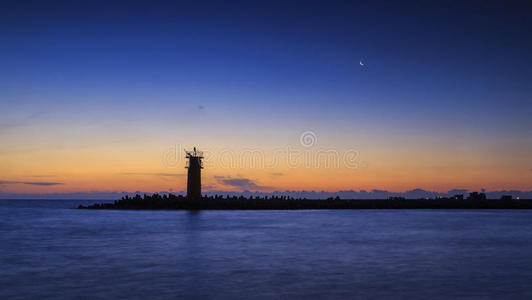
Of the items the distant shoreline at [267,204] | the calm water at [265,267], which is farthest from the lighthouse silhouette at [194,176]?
the calm water at [265,267]

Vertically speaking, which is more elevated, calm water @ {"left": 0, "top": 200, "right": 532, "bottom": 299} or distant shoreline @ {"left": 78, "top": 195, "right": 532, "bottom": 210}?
distant shoreline @ {"left": 78, "top": 195, "right": 532, "bottom": 210}

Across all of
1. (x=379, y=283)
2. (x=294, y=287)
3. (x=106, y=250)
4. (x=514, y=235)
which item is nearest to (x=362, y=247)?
(x=379, y=283)

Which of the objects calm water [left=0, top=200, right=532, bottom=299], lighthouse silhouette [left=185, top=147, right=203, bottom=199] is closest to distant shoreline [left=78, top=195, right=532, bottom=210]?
lighthouse silhouette [left=185, top=147, right=203, bottom=199]

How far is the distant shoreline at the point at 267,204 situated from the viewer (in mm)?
50500

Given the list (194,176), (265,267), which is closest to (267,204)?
(194,176)

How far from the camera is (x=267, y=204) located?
5697cm

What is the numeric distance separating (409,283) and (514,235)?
18.5m

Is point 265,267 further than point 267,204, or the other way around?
point 267,204

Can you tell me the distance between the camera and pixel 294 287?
1074cm

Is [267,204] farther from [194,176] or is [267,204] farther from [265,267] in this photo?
[265,267]

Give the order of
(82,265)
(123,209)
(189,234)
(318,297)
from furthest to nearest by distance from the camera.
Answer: (123,209), (189,234), (82,265), (318,297)

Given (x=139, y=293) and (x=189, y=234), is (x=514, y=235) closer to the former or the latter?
(x=189, y=234)

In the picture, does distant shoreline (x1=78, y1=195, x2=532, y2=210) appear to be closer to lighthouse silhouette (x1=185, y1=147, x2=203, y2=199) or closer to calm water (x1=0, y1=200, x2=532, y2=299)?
lighthouse silhouette (x1=185, y1=147, x2=203, y2=199)

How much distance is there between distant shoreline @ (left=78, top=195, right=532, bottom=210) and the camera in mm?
50500
